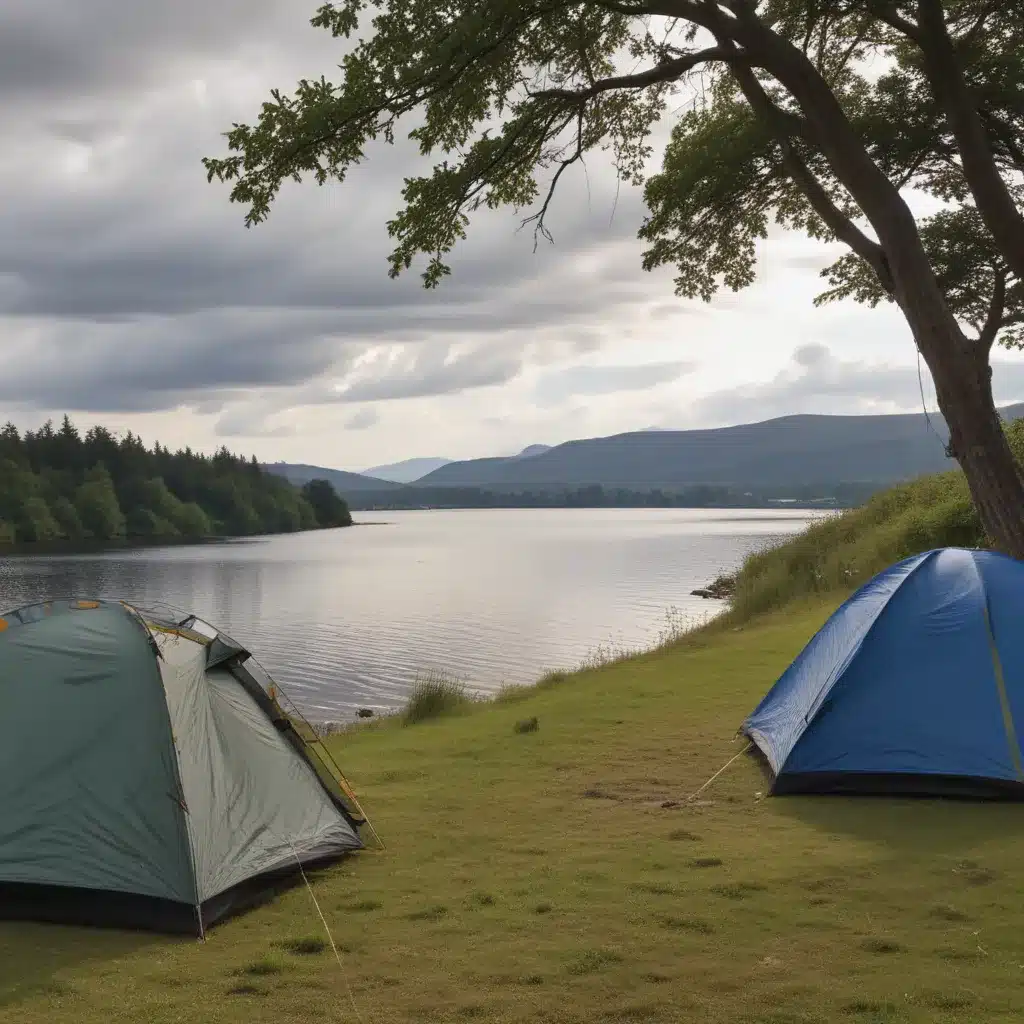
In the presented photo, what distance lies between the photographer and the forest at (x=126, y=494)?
96.3 metres

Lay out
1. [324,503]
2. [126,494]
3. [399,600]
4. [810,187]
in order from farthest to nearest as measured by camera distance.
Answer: [324,503] < [126,494] < [399,600] < [810,187]

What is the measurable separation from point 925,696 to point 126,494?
→ 112m

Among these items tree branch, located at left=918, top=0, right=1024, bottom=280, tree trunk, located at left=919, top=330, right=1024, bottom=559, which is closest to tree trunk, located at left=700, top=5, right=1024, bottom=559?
tree trunk, located at left=919, top=330, right=1024, bottom=559

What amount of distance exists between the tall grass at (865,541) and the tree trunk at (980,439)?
10.1m

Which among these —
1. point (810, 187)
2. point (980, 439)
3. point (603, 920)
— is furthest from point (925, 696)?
point (810, 187)

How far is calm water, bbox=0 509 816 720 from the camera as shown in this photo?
25.2 metres

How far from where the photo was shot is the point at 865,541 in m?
25.3

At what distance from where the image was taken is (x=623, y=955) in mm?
5672

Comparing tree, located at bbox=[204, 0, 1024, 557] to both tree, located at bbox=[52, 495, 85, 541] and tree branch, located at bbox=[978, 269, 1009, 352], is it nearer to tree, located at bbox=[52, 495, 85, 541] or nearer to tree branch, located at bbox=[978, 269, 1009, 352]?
tree branch, located at bbox=[978, 269, 1009, 352]

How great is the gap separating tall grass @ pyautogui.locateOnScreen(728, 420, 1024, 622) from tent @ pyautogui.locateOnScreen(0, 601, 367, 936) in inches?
661

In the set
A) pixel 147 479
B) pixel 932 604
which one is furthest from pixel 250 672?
pixel 147 479

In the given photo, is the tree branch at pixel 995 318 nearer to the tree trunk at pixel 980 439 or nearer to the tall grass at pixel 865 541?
the tree trunk at pixel 980 439

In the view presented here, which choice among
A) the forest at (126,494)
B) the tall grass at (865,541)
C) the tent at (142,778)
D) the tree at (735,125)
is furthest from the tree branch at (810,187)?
the forest at (126,494)

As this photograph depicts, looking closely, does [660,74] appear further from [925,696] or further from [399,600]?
[399,600]
